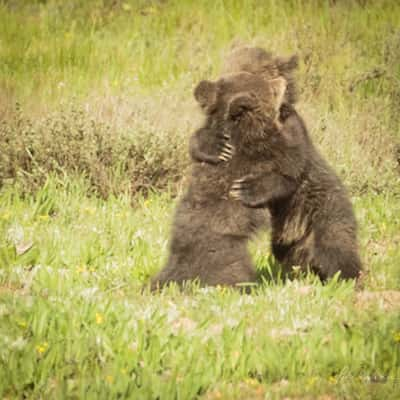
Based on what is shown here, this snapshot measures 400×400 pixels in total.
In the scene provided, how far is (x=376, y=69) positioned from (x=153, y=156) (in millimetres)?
3183

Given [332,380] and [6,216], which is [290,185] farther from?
[6,216]

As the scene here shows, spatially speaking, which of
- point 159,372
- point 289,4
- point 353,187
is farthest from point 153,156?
point 289,4

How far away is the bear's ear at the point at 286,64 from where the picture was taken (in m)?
5.99

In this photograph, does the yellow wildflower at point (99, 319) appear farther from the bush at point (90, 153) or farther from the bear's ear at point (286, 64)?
the bush at point (90, 153)

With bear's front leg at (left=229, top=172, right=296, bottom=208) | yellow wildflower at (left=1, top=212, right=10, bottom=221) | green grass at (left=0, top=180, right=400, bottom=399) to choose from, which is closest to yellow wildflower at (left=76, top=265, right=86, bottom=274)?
green grass at (left=0, top=180, right=400, bottom=399)

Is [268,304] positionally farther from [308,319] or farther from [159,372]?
[159,372]

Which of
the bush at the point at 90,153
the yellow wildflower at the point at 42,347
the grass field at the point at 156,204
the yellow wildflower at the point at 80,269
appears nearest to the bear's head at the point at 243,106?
the grass field at the point at 156,204

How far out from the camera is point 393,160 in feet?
30.9

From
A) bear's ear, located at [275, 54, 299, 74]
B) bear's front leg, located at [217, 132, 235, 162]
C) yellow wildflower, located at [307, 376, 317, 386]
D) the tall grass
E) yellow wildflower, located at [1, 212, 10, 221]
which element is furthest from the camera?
the tall grass

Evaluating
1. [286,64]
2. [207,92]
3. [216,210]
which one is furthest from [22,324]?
[286,64]

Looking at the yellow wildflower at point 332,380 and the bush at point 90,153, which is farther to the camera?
the bush at point 90,153

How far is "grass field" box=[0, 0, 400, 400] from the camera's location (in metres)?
4.84

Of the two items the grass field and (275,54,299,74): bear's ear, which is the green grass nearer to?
the grass field

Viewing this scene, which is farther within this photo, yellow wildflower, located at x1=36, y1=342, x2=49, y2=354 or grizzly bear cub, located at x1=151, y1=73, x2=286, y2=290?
grizzly bear cub, located at x1=151, y1=73, x2=286, y2=290
